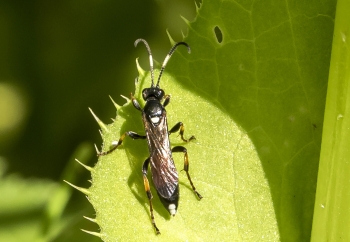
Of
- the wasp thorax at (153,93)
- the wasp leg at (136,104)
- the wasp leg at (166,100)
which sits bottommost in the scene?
the wasp leg at (136,104)

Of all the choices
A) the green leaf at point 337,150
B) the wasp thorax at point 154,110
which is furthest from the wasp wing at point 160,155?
the green leaf at point 337,150

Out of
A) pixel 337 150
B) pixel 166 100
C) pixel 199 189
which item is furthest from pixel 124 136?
pixel 337 150

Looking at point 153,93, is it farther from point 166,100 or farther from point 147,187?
point 147,187

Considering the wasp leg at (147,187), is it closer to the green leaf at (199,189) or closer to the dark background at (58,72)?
the green leaf at (199,189)

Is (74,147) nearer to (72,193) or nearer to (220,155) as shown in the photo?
(72,193)

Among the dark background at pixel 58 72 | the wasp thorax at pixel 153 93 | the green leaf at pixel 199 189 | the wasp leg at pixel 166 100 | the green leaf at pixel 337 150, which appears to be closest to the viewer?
the green leaf at pixel 337 150
